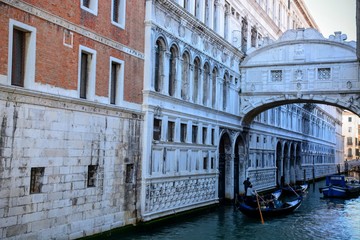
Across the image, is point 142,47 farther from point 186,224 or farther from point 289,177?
point 289,177

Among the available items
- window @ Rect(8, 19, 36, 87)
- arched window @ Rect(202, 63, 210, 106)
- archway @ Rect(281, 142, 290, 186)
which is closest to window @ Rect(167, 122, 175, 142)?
arched window @ Rect(202, 63, 210, 106)

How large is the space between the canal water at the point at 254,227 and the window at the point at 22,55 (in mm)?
4880

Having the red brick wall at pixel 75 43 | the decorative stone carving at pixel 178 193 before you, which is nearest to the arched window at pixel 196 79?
the decorative stone carving at pixel 178 193

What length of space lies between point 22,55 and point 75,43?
1.77 m

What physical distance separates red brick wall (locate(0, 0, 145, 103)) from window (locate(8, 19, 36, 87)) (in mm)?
128

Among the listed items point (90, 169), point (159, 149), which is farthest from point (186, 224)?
point (90, 169)

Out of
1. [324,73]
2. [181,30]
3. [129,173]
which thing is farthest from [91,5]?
[324,73]

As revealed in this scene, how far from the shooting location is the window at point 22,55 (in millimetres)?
10188

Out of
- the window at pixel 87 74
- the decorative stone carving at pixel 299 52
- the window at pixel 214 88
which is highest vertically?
the decorative stone carving at pixel 299 52

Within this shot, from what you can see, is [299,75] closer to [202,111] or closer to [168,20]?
[202,111]

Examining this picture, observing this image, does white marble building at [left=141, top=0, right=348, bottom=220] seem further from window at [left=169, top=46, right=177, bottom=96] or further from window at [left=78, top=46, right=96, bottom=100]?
window at [left=78, top=46, right=96, bottom=100]

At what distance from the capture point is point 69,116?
11625mm

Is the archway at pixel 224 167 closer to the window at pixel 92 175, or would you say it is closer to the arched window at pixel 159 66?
the arched window at pixel 159 66

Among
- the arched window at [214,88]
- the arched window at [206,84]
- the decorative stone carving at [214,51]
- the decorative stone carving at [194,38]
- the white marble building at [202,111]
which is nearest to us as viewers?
the white marble building at [202,111]
